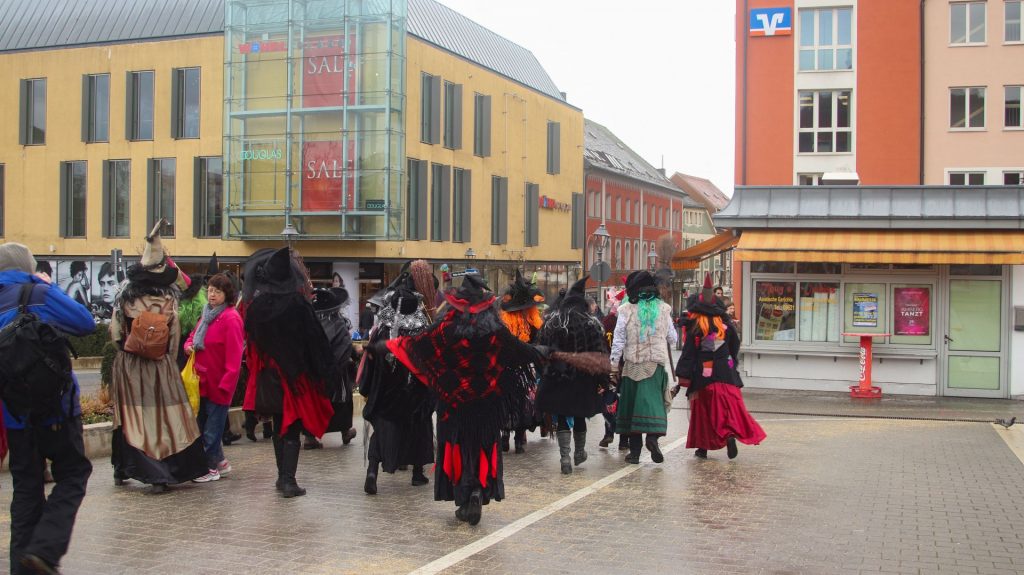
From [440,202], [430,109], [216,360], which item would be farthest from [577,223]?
[216,360]

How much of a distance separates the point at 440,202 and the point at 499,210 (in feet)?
18.9

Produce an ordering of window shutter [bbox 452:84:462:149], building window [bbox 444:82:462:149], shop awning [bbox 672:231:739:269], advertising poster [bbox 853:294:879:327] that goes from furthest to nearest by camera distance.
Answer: window shutter [bbox 452:84:462:149], building window [bbox 444:82:462:149], shop awning [bbox 672:231:739:269], advertising poster [bbox 853:294:879:327]

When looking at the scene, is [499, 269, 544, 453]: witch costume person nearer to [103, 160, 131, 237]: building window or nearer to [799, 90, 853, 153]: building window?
[799, 90, 853, 153]: building window

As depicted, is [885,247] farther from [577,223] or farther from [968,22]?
[577,223]

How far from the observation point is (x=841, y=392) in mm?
17891

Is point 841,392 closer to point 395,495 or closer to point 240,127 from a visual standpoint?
point 395,495

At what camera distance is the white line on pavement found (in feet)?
20.4

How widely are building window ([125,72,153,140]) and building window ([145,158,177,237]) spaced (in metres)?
1.16

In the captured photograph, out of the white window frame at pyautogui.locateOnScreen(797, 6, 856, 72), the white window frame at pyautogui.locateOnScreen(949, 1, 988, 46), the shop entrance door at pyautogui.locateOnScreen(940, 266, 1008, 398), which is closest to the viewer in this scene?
the shop entrance door at pyautogui.locateOnScreen(940, 266, 1008, 398)

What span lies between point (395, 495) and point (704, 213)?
8557 centimetres

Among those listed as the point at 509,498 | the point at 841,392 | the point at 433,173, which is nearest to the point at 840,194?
the point at 841,392

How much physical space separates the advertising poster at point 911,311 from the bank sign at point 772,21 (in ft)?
45.8

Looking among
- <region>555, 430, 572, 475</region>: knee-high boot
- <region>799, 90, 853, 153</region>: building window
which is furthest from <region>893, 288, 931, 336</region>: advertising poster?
<region>799, 90, 853, 153</region>: building window

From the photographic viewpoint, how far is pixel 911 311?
17.7 metres
